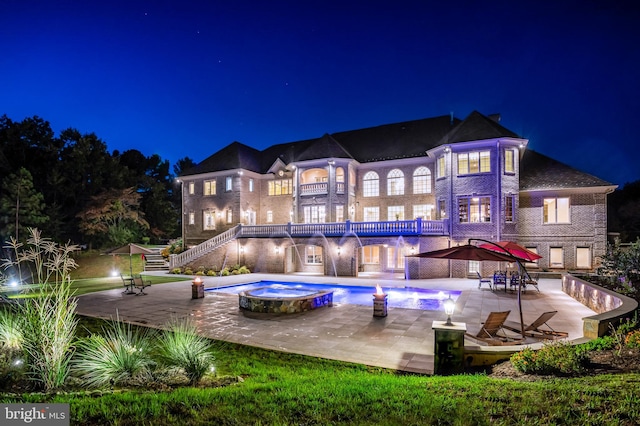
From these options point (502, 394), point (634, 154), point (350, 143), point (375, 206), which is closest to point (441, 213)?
point (375, 206)

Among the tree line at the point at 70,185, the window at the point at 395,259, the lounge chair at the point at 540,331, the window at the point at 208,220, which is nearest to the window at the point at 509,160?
the window at the point at 395,259

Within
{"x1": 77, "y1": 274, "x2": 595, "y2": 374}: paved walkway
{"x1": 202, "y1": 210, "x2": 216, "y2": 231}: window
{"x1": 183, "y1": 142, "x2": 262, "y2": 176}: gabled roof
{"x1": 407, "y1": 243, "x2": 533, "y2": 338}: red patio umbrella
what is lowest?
{"x1": 77, "y1": 274, "x2": 595, "y2": 374}: paved walkway

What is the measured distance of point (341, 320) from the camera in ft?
35.6

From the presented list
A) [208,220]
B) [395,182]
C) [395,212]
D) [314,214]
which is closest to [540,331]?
[395,212]

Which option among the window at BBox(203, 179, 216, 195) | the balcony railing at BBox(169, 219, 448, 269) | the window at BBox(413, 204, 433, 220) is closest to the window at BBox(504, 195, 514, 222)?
the balcony railing at BBox(169, 219, 448, 269)

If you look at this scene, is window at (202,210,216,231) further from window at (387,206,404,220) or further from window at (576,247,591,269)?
window at (576,247,591,269)

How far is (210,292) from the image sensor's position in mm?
16891

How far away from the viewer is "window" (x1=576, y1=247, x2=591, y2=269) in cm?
2256

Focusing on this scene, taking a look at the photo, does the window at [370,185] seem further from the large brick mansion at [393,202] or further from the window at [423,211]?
the window at [423,211]

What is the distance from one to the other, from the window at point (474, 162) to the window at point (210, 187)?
2226 cm

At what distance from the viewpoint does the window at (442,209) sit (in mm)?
24234

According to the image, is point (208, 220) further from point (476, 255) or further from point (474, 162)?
point (476, 255)

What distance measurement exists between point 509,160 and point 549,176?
368cm

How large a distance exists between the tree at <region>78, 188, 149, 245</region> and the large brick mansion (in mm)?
7088
